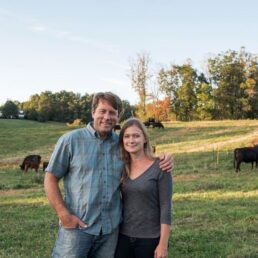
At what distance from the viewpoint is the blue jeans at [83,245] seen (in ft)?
14.8

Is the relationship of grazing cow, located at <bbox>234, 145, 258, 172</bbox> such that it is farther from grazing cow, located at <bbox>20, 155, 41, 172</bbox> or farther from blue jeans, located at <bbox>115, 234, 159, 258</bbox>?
blue jeans, located at <bbox>115, 234, 159, 258</bbox>

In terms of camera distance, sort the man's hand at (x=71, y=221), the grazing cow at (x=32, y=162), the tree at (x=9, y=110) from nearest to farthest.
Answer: the man's hand at (x=71, y=221) → the grazing cow at (x=32, y=162) → the tree at (x=9, y=110)

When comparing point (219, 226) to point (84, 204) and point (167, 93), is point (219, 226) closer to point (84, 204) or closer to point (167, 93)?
point (84, 204)

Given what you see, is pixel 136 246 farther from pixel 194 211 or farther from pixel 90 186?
pixel 194 211

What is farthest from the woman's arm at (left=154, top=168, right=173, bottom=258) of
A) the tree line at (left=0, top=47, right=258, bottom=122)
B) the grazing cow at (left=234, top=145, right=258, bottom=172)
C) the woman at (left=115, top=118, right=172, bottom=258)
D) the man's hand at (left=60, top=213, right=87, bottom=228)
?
the tree line at (left=0, top=47, right=258, bottom=122)

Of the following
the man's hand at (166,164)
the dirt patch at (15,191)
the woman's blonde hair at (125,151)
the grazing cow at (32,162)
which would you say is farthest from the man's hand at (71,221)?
the grazing cow at (32,162)

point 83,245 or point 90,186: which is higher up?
point 90,186

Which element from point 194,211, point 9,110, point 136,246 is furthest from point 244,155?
point 9,110

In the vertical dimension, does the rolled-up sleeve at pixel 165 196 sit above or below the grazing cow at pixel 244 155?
above

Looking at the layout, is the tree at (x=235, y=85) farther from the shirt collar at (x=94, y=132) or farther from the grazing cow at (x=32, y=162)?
the shirt collar at (x=94, y=132)

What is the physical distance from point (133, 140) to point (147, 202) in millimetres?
625

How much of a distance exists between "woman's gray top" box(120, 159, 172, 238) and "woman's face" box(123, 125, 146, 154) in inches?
8.9

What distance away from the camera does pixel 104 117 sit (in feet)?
15.2

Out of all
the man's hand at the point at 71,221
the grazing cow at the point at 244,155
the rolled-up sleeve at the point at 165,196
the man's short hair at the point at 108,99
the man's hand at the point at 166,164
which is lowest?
the grazing cow at the point at 244,155
